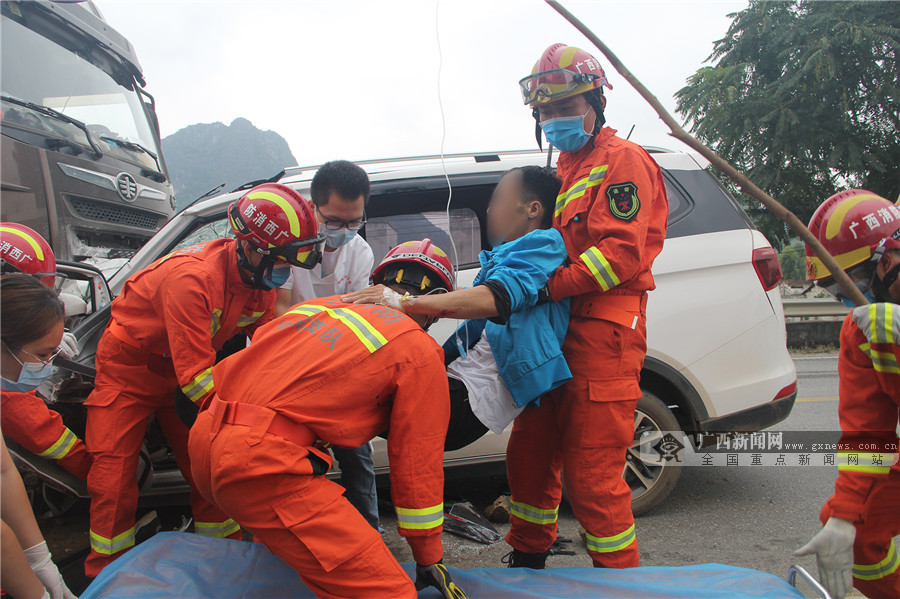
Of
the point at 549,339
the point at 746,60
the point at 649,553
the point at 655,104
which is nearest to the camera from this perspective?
the point at 655,104

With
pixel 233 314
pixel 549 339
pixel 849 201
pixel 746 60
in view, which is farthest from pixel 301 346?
pixel 746 60

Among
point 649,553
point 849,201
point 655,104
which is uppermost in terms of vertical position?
point 655,104

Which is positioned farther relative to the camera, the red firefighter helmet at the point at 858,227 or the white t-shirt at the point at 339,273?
the white t-shirt at the point at 339,273

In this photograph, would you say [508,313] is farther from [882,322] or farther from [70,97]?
[70,97]

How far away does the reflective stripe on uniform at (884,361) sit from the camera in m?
→ 1.73

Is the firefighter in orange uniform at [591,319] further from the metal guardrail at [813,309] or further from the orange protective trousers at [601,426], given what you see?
the metal guardrail at [813,309]

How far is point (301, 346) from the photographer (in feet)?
5.50

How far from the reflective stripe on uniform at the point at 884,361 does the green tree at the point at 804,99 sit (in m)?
7.13

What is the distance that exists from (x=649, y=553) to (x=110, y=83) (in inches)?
214

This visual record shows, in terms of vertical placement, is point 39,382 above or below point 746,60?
below

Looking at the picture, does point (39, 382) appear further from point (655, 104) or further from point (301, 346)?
point (655, 104)

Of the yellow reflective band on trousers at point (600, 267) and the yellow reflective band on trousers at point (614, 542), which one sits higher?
the yellow reflective band on trousers at point (600, 267)

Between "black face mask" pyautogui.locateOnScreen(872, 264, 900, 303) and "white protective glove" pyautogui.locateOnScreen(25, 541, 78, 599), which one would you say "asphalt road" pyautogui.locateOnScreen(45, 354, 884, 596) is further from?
"black face mask" pyautogui.locateOnScreen(872, 264, 900, 303)

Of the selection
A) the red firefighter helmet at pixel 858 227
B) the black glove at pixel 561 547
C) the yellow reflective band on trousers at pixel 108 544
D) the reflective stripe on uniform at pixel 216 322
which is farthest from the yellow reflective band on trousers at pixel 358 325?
the black glove at pixel 561 547
